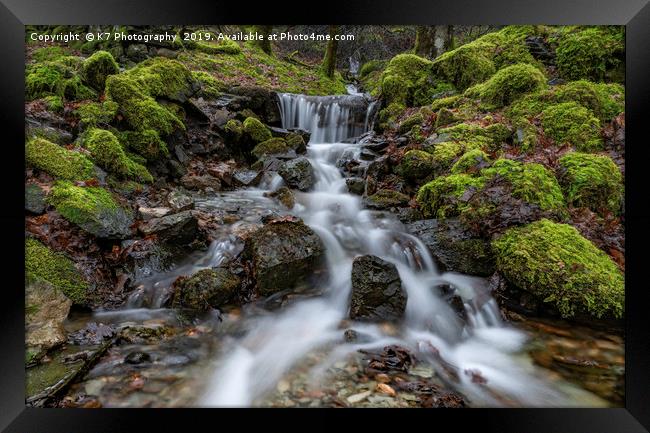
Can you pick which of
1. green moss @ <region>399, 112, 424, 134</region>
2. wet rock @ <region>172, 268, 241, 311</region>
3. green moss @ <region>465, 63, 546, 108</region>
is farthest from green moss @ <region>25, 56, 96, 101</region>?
green moss @ <region>465, 63, 546, 108</region>

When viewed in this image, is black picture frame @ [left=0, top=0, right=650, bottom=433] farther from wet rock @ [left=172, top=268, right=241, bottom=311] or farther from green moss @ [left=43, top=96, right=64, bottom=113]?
green moss @ [left=43, top=96, right=64, bottom=113]

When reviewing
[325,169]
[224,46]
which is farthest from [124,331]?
[224,46]

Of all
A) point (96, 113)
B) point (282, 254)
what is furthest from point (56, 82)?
point (282, 254)

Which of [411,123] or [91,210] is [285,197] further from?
[411,123]

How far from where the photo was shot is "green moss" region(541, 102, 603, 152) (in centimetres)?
484

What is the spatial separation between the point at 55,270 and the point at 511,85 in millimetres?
7843

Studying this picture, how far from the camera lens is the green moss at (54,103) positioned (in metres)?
4.88

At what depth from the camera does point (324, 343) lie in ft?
9.61

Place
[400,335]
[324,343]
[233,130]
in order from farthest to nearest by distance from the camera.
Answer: [233,130]
[400,335]
[324,343]

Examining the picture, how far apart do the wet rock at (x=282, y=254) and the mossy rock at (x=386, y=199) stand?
5.89 ft

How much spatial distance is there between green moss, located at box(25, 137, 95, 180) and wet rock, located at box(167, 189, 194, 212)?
1043mm

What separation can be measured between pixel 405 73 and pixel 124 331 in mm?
9992
